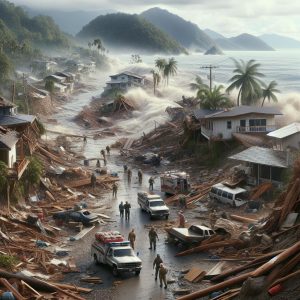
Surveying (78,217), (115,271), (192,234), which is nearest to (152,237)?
(192,234)

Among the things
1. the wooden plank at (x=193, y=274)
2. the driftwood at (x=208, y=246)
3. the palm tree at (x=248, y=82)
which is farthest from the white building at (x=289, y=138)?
the palm tree at (x=248, y=82)

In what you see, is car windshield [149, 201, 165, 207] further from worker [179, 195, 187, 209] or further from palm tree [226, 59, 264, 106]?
palm tree [226, 59, 264, 106]

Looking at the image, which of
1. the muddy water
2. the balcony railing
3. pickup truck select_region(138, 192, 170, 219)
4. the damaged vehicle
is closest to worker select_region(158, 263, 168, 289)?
the muddy water

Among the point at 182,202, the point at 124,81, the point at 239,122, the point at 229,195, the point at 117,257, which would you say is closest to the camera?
the point at 117,257

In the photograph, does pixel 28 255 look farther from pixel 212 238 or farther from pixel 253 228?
pixel 253 228

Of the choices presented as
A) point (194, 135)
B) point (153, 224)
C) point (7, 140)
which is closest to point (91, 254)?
point (153, 224)

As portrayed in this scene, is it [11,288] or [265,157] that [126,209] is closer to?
[265,157]
